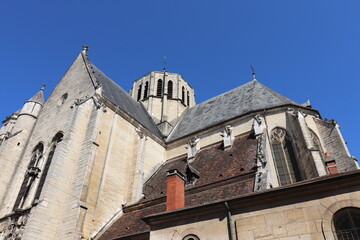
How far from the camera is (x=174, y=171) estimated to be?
29.8ft

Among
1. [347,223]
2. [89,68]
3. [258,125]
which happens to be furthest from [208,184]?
[89,68]

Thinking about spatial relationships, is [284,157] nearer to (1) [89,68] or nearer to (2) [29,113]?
(1) [89,68]

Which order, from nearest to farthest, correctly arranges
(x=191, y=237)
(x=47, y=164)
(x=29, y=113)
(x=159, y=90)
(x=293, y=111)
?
1. (x=191, y=237)
2. (x=47, y=164)
3. (x=293, y=111)
4. (x=29, y=113)
5. (x=159, y=90)

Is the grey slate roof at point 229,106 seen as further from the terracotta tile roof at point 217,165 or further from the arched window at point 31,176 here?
the arched window at point 31,176

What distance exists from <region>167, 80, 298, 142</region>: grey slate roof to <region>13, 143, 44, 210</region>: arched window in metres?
7.88

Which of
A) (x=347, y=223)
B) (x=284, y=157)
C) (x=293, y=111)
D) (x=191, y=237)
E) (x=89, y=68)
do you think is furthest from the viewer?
(x=89, y=68)

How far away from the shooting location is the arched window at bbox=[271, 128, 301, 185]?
1263 cm

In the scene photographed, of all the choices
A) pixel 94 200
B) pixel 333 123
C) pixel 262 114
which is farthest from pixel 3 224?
pixel 333 123

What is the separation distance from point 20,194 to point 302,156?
13.7 metres

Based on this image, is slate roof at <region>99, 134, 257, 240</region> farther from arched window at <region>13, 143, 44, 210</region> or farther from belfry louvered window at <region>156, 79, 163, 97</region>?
belfry louvered window at <region>156, 79, 163, 97</region>

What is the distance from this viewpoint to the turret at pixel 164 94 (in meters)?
23.3

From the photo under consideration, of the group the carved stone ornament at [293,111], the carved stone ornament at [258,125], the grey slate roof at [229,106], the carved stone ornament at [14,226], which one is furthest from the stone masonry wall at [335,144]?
the carved stone ornament at [14,226]

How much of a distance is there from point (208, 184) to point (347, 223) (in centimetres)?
600

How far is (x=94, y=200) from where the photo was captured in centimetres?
1242
